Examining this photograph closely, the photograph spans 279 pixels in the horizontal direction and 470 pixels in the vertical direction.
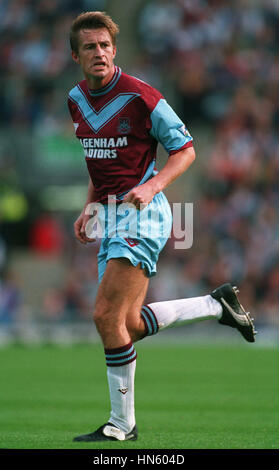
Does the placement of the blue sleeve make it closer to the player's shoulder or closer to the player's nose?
the player's shoulder

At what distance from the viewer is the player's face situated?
5312 millimetres

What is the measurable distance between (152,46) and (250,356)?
8903 mm

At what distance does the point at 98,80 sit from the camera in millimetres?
5402

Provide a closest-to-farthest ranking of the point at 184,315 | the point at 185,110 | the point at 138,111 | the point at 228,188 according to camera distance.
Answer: the point at 138,111, the point at 184,315, the point at 228,188, the point at 185,110

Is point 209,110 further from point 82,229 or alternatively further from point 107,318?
point 107,318

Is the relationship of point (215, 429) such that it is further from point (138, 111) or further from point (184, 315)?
point (138, 111)

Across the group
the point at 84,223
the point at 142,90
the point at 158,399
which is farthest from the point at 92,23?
the point at 158,399

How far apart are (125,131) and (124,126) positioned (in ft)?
0.10

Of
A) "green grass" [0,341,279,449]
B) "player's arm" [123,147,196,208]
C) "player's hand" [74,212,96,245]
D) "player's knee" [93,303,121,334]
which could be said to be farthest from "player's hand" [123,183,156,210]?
"green grass" [0,341,279,449]

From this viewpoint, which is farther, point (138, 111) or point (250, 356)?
point (250, 356)

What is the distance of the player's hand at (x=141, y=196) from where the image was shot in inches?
199

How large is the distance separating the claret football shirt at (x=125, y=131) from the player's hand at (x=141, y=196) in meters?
0.33

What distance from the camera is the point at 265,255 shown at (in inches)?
640

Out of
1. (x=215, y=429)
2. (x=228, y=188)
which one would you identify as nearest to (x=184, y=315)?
(x=215, y=429)
